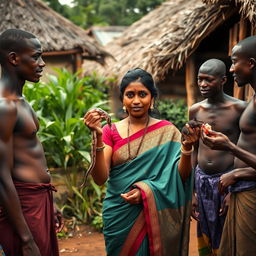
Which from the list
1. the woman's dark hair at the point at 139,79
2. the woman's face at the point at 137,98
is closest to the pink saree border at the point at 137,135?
the woman's face at the point at 137,98

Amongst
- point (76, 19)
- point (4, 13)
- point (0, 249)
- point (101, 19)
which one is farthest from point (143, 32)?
point (101, 19)

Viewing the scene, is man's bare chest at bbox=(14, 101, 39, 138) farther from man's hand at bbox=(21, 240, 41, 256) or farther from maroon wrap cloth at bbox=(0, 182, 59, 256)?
man's hand at bbox=(21, 240, 41, 256)

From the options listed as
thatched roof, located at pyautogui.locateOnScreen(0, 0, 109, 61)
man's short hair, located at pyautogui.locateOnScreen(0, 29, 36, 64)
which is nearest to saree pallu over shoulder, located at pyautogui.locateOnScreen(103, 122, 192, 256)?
man's short hair, located at pyautogui.locateOnScreen(0, 29, 36, 64)

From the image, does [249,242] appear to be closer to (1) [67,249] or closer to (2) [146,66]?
(1) [67,249]

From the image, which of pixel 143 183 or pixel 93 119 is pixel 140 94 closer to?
pixel 93 119

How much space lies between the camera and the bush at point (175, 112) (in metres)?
7.76

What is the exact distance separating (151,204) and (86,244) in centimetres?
273

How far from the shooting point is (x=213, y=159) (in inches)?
135

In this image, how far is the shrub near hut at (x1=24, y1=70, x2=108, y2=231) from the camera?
571cm

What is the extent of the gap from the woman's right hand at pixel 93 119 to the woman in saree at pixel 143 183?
32cm

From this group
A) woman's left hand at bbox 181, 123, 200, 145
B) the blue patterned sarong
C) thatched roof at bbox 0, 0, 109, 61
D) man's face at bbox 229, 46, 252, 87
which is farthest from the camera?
thatched roof at bbox 0, 0, 109, 61

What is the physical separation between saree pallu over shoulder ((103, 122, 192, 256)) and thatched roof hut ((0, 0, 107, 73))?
734 cm

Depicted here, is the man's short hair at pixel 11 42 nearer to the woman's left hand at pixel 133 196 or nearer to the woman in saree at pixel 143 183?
the woman in saree at pixel 143 183

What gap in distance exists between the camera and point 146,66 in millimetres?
7109
